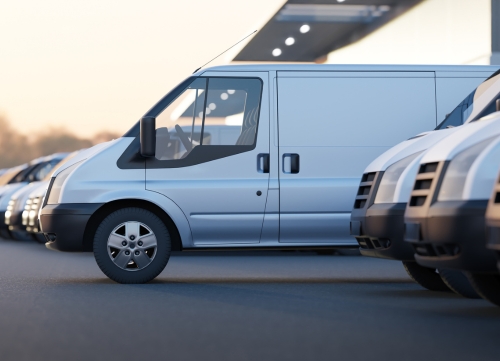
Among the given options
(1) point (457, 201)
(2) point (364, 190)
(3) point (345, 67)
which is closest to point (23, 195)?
(3) point (345, 67)

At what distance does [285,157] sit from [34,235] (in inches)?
464

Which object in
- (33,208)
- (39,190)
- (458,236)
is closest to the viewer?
(458,236)

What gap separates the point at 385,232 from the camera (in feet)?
28.8

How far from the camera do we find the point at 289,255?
1769 cm

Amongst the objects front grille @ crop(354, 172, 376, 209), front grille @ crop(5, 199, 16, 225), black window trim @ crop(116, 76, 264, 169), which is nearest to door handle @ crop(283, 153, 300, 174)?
black window trim @ crop(116, 76, 264, 169)

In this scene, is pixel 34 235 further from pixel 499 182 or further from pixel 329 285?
pixel 499 182

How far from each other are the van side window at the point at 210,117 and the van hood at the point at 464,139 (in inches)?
145

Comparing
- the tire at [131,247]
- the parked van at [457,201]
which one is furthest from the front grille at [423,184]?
the tire at [131,247]

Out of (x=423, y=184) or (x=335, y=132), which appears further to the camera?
(x=335, y=132)

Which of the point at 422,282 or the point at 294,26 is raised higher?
the point at 294,26

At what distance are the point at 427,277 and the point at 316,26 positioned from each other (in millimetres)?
20069

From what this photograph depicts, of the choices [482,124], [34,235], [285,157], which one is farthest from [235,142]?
[34,235]

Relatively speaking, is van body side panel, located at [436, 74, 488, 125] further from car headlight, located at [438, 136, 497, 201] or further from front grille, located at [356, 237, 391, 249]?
car headlight, located at [438, 136, 497, 201]

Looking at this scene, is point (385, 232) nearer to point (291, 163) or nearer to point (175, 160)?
point (291, 163)
